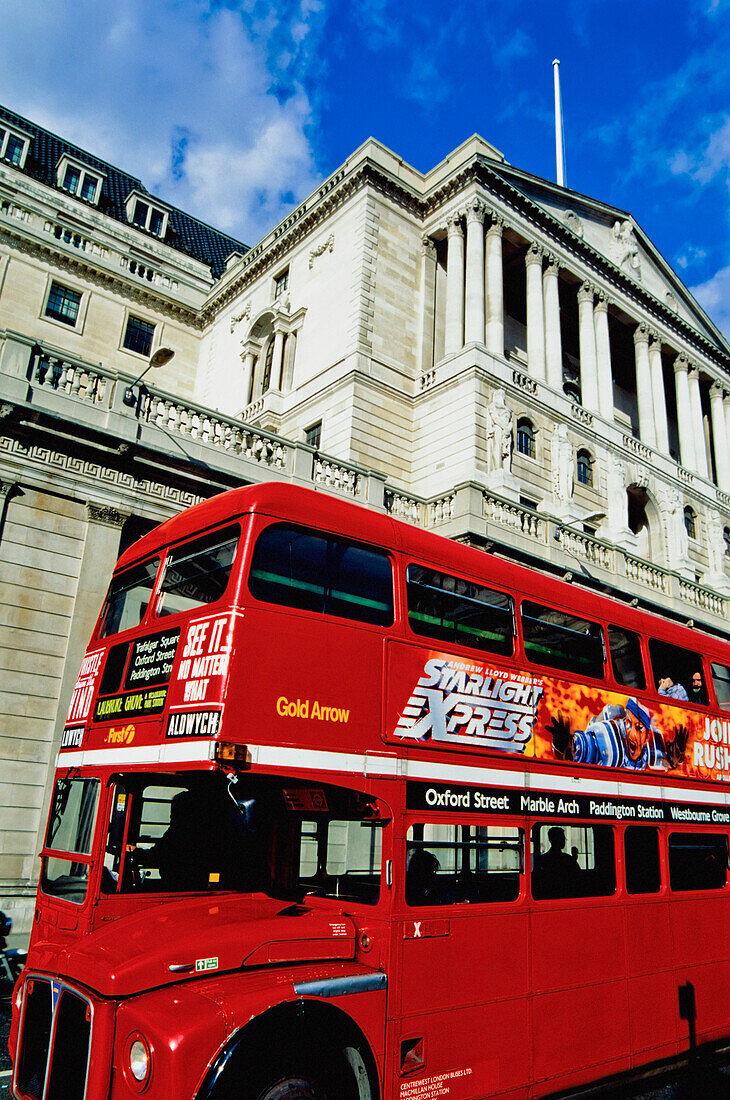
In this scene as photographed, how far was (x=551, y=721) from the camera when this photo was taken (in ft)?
23.8

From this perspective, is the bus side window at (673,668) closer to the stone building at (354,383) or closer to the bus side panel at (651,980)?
the bus side panel at (651,980)

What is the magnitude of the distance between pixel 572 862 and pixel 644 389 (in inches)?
1204

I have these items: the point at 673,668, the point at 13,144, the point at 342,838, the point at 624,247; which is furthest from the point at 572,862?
the point at 13,144

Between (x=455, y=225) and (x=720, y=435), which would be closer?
(x=455, y=225)

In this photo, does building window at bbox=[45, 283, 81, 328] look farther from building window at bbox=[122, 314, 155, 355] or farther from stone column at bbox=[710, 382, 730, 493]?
stone column at bbox=[710, 382, 730, 493]

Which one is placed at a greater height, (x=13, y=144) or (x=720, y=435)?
(x=13, y=144)

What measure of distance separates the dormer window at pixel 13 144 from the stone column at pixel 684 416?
31370 millimetres

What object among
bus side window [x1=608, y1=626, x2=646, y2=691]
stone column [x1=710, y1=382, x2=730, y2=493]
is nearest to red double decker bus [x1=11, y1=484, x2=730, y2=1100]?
bus side window [x1=608, y1=626, x2=646, y2=691]

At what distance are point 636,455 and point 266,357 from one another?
52.2 ft

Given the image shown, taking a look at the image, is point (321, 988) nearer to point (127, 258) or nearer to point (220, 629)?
point (220, 629)

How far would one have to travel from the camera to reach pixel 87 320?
31.0 metres

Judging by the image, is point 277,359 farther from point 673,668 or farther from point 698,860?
point 698,860

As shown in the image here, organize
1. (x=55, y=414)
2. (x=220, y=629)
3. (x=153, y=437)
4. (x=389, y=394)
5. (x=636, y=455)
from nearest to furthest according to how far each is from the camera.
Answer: (x=220, y=629), (x=55, y=414), (x=153, y=437), (x=389, y=394), (x=636, y=455)

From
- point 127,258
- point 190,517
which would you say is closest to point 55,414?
point 190,517
